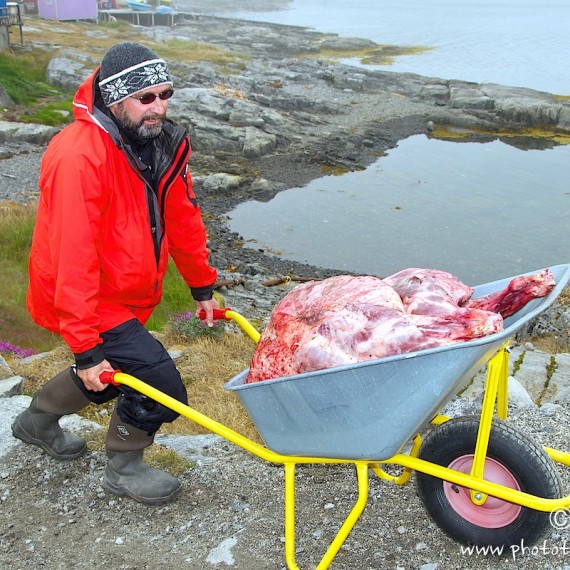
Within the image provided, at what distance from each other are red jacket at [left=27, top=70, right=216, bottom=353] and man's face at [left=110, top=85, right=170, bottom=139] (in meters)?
0.10

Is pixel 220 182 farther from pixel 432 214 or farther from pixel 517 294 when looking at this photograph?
pixel 517 294

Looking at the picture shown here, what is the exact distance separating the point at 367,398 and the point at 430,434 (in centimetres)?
67

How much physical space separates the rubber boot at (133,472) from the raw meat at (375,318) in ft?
3.47

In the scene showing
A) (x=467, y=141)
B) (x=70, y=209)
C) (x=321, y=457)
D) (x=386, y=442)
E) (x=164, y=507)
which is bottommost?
(x=467, y=141)

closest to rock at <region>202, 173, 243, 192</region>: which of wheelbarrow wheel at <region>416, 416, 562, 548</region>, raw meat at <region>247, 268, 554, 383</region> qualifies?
raw meat at <region>247, 268, 554, 383</region>

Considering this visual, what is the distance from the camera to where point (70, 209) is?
10.9 feet

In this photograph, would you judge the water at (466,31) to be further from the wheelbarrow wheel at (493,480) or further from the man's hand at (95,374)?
the man's hand at (95,374)

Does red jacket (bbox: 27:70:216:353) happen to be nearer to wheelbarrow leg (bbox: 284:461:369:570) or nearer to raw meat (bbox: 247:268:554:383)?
raw meat (bbox: 247:268:554:383)

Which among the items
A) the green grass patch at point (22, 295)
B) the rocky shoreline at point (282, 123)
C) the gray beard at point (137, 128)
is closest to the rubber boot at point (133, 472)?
the gray beard at point (137, 128)

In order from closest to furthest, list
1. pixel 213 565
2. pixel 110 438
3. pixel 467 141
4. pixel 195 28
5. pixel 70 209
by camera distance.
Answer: pixel 70 209 < pixel 213 565 < pixel 110 438 < pixel 467 141 < pixel 195 28

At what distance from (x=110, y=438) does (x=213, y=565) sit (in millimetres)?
1001

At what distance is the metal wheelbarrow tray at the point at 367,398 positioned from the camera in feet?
9.44

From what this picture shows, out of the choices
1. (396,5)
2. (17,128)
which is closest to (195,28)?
(17,128)

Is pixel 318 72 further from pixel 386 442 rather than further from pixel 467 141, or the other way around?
pixel 386 442
